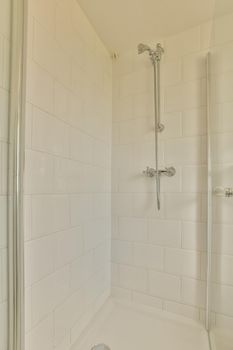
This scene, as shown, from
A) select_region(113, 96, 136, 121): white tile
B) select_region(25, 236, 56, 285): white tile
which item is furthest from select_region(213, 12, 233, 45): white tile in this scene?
select_region(25, 236, 56, 285): white tile

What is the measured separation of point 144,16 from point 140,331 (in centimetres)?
189

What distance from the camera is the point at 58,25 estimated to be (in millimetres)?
1101

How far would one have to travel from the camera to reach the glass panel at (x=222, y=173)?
1.27 m

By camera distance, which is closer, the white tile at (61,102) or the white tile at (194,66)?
the white tile at (61,102)

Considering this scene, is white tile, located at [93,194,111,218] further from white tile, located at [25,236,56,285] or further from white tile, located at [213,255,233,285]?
white tile, located at [213,255,233,285]

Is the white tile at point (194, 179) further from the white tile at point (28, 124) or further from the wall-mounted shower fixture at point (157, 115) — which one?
the white tile at point (28, 124)

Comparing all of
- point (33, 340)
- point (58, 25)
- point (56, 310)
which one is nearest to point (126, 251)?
point (56, 310)

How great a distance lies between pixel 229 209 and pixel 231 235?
15 centimetres

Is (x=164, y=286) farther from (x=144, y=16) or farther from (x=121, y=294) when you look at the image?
(x=144, y=16)

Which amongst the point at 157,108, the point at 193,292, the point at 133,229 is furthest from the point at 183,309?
the point at 157,108

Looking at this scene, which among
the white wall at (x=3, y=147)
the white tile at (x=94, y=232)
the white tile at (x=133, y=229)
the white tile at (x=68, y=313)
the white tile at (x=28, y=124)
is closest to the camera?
the white wall at (x=3, y=147)

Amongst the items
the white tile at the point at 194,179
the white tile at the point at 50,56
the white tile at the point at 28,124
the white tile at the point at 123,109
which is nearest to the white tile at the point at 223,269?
the white tile at the point at 194,179

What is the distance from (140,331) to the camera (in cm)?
133

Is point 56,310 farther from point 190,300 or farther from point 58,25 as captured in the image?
point 58,25
